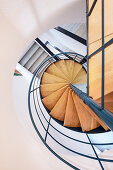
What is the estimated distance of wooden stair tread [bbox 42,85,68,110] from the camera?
13.8 feet

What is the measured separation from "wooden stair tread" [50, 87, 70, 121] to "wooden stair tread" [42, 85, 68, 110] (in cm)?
17

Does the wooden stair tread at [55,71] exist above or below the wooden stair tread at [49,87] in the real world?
above

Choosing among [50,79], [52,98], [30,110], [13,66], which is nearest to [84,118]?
[52,98]

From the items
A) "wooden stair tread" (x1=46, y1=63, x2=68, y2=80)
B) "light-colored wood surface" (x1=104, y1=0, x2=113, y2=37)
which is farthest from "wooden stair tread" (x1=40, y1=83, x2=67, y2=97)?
"light-colored wood surface" (x1=104, y1=0, x2=113, y2=37)

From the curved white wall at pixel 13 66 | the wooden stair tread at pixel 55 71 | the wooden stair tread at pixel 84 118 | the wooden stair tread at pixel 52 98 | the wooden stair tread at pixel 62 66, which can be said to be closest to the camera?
→ the curved white wall at pixel 13 66

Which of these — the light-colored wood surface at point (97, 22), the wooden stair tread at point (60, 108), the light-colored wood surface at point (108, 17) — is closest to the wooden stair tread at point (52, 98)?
the wooden stair tread at point (60, 108)

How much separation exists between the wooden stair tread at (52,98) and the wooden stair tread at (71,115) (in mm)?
398

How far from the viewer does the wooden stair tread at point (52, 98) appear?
13.8 ft

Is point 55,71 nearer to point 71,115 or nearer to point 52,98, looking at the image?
point 52,98

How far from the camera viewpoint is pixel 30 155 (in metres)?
2.24

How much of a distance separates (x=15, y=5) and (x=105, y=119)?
2065 mm

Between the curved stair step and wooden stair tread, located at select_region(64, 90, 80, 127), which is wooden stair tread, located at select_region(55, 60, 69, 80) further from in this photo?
wooden stair tread, located at select_region(64, 90, 80, 127)

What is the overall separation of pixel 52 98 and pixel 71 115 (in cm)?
79

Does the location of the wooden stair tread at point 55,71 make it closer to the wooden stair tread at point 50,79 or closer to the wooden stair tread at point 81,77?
the wooden stair tread at point 50,79
